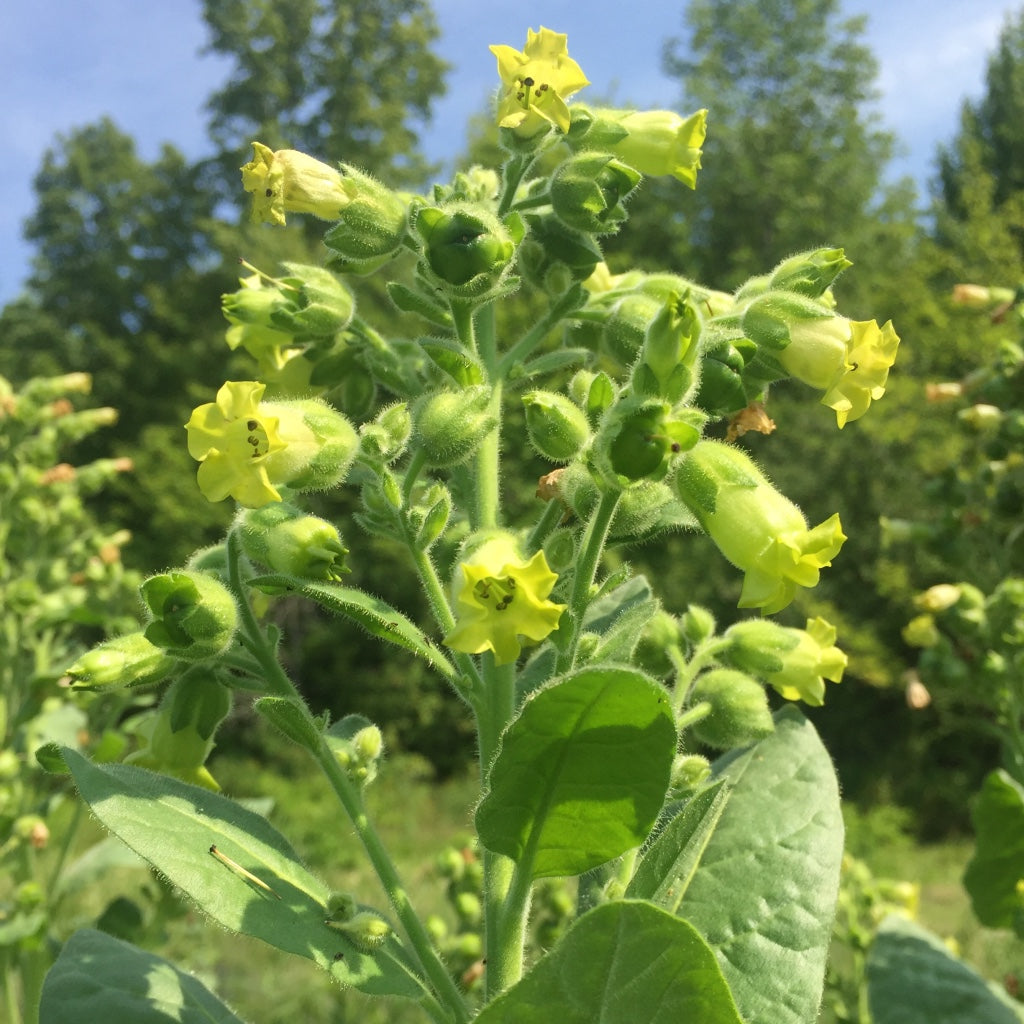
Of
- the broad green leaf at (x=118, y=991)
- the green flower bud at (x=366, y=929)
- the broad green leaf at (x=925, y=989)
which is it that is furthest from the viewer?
the broad green leaf at (x=925, y=989)

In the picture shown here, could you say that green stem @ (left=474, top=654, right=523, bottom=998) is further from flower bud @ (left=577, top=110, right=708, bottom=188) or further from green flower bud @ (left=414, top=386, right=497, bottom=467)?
flower bud @ (left=577, top=110, right=708, bottom=188)

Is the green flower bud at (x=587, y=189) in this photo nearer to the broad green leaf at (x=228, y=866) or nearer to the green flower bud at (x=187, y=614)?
the green flower bud at (x=187, y=614)

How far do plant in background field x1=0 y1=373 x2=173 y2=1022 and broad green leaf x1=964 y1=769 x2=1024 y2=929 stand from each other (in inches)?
89.0

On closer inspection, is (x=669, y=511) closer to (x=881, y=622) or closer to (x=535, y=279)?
(x=535, y=279)

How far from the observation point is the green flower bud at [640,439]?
90 cm

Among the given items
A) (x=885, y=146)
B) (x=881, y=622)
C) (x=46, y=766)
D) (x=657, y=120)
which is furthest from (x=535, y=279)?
(x=885, y=146)

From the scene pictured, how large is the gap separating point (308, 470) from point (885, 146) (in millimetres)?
22454

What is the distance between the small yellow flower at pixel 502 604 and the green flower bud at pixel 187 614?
0.27 m

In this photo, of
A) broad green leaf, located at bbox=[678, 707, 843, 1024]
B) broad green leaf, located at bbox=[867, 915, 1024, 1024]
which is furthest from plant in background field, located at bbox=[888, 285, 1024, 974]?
broad green leaf, located at bbox=[678, 707, 843, 1024]

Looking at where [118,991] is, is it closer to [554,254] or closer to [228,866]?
[228,866]

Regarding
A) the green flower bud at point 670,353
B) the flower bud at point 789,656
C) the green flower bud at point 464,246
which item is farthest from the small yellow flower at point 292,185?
the flower bud at point 789,656

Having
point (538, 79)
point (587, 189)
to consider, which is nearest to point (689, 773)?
point (587, 189)

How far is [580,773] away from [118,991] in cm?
66

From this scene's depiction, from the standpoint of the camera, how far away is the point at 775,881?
1.18 m
